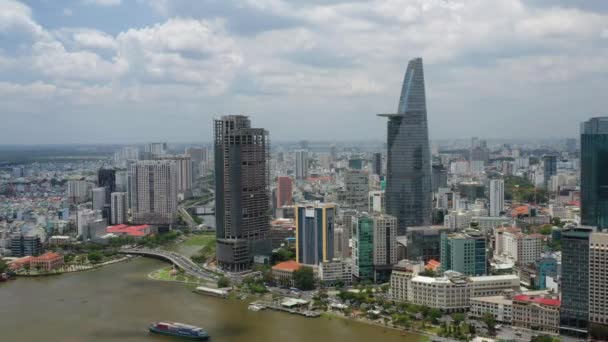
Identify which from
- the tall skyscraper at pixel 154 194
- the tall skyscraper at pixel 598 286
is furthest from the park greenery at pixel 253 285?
the tall skyscraper at pixel 154 194

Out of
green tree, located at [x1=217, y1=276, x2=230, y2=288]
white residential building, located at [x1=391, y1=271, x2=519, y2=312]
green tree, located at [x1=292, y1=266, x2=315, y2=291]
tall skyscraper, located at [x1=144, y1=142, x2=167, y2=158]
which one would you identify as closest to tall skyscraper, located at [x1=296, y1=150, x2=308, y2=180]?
tall skyscraper, located at [x1=144, y1=142, x2=167, y2=158]

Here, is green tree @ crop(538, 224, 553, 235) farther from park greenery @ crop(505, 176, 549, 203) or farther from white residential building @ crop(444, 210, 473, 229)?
park greenery @ crop(505, 176, 549, 203)

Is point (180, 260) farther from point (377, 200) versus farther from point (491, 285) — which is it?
point (491, 285)

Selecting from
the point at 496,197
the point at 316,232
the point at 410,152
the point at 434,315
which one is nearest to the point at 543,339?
the point at 434,315

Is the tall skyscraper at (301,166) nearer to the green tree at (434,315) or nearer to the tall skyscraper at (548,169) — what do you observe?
the tall skyscraper at (548,169)

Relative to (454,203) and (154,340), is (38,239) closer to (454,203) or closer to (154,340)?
(154,340)
